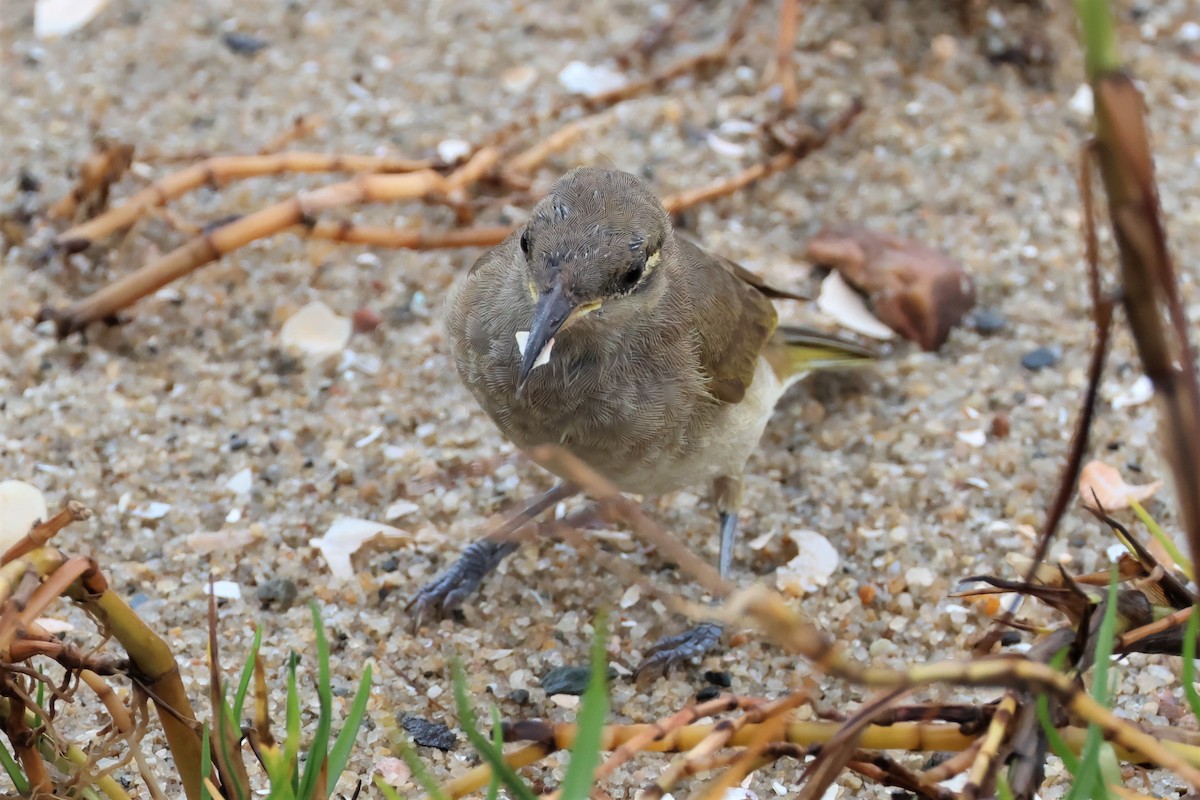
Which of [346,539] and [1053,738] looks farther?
[346,539]

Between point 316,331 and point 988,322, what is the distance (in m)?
2.05

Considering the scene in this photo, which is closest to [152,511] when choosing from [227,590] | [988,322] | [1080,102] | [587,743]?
[227,590]

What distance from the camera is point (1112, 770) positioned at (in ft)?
5.57

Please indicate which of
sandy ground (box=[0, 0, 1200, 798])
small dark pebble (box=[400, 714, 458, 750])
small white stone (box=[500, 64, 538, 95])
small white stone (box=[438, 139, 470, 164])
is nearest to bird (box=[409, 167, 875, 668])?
sandy ground (box=[0, 0, 1200, 798])

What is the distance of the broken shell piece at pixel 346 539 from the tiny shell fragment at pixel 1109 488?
1747 millimetres

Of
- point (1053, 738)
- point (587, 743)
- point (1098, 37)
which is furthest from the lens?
point (1053, 738)

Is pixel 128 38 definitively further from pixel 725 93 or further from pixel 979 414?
pixel 979 414

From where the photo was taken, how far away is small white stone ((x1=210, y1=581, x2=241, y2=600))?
9.59 ft

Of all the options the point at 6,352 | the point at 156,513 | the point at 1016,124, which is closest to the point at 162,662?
the point at 156,513

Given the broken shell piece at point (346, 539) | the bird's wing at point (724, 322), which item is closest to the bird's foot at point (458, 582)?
the broken shell piece at point (346, 539)

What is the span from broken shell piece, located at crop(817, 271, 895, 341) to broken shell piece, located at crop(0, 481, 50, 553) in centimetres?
230

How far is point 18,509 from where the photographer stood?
114 inches

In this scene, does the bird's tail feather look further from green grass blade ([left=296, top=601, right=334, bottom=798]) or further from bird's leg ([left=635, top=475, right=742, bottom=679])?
green grass blade ([left=296, top=601, right=334, bottom=798])

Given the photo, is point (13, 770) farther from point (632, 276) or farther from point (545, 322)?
point (632, 276)
